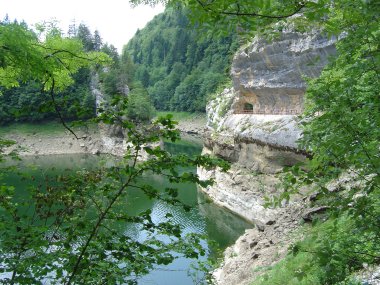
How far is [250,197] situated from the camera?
Result: 21.6 m

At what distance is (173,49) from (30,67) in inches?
4234

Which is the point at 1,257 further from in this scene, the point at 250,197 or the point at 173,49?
the point at 173,49

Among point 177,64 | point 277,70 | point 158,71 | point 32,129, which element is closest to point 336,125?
point 277,70

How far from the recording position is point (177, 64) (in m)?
101

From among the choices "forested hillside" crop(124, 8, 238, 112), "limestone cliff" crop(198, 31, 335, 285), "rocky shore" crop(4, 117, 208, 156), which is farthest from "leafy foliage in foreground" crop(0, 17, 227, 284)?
"forested hillside" crop(124, 8, 238, 112)

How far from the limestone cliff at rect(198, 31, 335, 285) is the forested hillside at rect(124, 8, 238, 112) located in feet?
104

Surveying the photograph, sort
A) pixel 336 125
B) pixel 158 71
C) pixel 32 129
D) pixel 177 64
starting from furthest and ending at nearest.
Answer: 1. pixel 158 71
2. pixel 177 64
3. pixel 32 129
4. pixel 336 125

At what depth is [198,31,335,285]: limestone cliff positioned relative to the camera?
48.8ft

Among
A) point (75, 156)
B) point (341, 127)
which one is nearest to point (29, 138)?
point (75, 156)

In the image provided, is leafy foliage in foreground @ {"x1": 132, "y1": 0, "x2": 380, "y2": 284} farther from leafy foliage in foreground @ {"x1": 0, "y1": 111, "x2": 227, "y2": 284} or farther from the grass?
the grass

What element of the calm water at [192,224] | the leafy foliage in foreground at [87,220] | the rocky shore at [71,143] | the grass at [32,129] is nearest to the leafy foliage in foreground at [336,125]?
the leafy foliage in foreground at [87,220]

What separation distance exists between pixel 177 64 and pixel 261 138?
82.4 meters

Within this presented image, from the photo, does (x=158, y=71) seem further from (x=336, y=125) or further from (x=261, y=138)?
(x=336, y=125)

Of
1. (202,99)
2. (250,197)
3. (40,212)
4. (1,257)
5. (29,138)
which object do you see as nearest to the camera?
(1,257)
